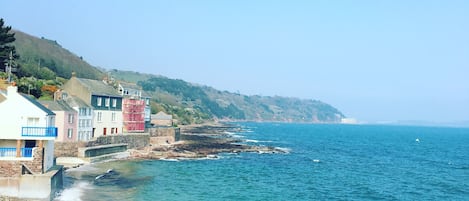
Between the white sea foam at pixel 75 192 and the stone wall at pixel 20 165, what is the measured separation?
2785 mm

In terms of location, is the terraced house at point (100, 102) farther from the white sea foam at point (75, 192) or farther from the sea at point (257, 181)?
the white sea foam at point (75, 192)

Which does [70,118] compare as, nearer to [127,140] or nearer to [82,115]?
[82,115]

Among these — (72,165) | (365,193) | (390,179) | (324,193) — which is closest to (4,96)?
(72,165)

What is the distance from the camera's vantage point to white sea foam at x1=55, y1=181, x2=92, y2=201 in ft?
111

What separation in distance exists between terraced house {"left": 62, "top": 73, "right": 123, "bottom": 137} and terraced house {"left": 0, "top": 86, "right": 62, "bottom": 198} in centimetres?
2622

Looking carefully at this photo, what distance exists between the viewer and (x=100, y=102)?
63.7 meters

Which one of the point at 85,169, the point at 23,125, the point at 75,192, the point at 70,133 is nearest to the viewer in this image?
the point at 23,125

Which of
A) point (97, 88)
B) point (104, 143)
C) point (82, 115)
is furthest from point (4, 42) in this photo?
point (104, 143)

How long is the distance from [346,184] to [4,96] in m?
32.5

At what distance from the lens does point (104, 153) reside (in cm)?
5672

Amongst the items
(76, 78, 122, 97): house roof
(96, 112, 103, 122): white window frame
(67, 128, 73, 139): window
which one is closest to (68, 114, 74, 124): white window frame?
(67, 128, 73, 139): window

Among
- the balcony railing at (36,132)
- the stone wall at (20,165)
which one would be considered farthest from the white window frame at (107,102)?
the stone wall at (20,165)

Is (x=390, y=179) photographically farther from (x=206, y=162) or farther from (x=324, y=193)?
(x=206, y=162)

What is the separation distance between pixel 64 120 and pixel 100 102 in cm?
1215
